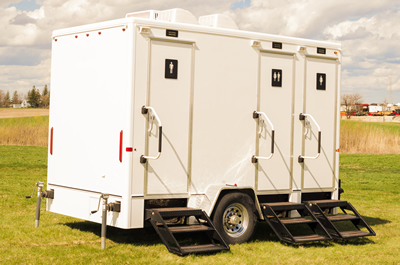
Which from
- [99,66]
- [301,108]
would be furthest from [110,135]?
[301,108]

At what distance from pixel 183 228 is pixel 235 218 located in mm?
1008

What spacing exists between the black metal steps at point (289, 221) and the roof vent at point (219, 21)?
9.10 feet

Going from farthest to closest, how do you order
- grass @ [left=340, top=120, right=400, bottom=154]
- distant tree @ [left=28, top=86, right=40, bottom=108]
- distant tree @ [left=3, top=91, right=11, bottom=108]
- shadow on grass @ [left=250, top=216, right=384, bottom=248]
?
1. distant tree @ [left=28, top=86, right=40, bottom=108]
2. distant tree @ [left=3, top=91, right=11, bottom=108]
3. grass @ [left=340, top=120, right=400, bottom=154]
4. shadow on grass @ [left=250, top=216, right=384, bottom=248]

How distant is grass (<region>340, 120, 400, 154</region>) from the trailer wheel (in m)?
20.0

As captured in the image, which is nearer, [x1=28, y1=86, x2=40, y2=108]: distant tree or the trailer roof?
the trailer roof

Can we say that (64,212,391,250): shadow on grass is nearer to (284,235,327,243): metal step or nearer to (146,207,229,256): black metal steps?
(284,235,327,243): metal step

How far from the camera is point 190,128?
301 inches

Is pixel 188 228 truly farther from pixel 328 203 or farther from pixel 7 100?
pixel 7 100

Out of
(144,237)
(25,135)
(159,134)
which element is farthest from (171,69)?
(25,135)

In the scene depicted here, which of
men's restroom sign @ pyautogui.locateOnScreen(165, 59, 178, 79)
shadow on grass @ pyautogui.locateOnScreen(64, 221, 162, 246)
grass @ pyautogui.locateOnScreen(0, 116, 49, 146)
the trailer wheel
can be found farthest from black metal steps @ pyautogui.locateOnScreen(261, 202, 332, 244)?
grass @ pyautogui.locateOnScreen(0, 116, 49, 146)

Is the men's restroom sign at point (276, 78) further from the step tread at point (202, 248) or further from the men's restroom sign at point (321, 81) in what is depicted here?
the step tread at point (202, 248)

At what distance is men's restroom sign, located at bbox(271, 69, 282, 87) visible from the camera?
8.49m

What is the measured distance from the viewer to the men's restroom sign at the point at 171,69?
292 inches

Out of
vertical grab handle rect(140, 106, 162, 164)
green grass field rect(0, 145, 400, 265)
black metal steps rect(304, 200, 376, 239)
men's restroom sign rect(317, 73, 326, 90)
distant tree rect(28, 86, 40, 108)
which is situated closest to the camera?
green grass field rect(0, 145, 400, 265)
